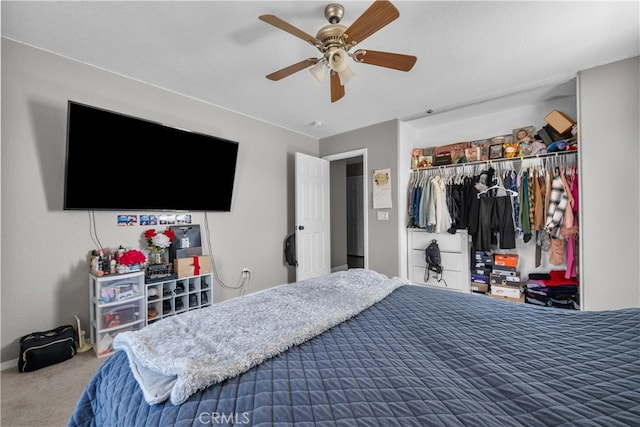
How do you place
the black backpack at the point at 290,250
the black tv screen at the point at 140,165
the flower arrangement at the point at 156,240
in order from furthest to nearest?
the black backpack at the point at 290,250, the flower arrangement at the point at 156,240, the black tv screen at the point at 140,165

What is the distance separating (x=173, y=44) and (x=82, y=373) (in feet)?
8.03

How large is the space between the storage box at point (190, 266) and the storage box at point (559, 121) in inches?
152

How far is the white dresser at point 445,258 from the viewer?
316cm

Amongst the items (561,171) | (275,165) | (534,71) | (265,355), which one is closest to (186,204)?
(275,165)

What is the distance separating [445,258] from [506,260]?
0.64 metres

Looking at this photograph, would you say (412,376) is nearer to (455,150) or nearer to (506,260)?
(506,260)

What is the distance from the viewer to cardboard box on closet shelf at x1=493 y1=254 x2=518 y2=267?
291 centimetres

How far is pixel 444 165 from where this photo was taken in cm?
338

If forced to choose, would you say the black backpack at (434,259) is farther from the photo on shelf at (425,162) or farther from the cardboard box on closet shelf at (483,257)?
the photo on shelf at (425,162)

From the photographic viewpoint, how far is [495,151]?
3094mm

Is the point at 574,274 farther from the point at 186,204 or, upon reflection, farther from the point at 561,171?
the point at 186,204

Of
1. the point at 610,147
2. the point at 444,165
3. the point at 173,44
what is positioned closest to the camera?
the point at 173,44

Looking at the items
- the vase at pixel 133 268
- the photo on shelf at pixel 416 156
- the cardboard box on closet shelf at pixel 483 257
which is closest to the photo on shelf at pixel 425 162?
the photo on shelf at pixel 416 156

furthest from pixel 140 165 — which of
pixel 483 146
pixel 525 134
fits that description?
pixel 525 134
